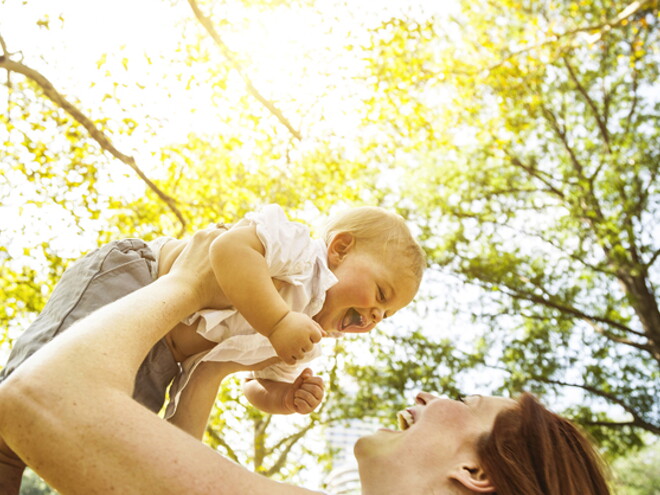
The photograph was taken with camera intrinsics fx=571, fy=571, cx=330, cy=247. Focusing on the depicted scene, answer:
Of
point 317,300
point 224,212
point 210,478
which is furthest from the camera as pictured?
point 224,212

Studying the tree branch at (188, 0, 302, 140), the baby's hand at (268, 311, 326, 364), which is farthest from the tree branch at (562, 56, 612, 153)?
the baby's hand at (268, 311, 326, 364)

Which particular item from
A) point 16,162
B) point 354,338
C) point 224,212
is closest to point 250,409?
point 354,338

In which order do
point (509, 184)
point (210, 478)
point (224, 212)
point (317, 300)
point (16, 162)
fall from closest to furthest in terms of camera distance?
1. point (210, 478)
2. point (317, 300)
3. point (16, 162)
4. point (224, 212)
5. point (509, 184)

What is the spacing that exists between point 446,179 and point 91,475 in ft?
32.6

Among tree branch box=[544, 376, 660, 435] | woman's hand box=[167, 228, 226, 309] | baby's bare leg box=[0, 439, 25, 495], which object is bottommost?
baby's bare leg box=[0, 439, 25, 495]

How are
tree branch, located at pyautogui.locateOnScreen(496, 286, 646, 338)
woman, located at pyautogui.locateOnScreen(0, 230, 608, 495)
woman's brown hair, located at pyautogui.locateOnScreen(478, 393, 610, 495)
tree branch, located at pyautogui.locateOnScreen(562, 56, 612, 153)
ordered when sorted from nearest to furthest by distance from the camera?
woman, located at pyautogui.locateOnScreen(0, 230, 608, 495) < woman's brown hair, located at pyautogui.locateOnScreen(478, 393, 610, 495) < tree branch, located at pyautogui.locateOnScreen(496, 286, 646, 338) < tree branch, located at pyautogui.locateOnScreen(562, 56, 612, 153)

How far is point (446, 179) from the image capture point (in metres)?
10.5

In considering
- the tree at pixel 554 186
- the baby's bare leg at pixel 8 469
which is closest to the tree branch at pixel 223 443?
the tree at pixel 554 186

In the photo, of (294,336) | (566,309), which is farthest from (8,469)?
(566,309)

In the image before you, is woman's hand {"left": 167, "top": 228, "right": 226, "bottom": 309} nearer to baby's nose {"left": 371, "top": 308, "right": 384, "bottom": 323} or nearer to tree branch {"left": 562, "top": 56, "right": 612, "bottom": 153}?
baby's nose {"left": 371, "top": 308, "right": 384, "bottom": 323}

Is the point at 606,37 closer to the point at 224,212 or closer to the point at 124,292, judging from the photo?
the point at 224,212

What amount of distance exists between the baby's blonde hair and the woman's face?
56cm

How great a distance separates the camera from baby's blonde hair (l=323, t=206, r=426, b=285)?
7.50 feet

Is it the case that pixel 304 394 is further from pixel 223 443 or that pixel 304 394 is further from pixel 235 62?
pixel 223 443
